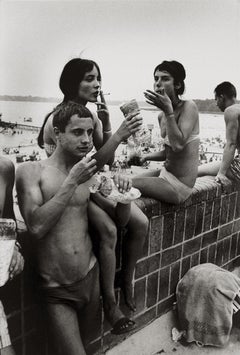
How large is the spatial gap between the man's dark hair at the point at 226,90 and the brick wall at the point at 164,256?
525 mm

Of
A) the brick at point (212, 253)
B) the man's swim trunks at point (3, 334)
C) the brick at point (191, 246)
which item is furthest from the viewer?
the brick at point (212, 253)

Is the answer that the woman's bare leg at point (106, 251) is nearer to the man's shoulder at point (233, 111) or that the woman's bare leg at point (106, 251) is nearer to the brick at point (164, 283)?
the brick at point (164, 283)

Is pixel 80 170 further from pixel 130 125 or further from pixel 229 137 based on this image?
pixel 229 137

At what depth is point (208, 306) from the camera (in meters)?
1.99

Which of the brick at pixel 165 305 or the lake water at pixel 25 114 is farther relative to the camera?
the brick at pixel 165 305

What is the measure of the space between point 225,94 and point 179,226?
2.88ft

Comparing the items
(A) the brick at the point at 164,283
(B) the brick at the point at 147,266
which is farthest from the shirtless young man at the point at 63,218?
(A) the brick at the point at 164,283

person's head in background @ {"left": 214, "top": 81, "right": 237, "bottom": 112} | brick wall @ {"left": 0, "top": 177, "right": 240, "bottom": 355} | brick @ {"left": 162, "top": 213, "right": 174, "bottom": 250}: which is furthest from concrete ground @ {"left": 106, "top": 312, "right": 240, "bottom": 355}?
person's head in background @ {"left": 214, "top": 81, "right": 237, "bottom": 112}

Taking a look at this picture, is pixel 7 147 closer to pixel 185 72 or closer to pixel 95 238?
pixel 95 238

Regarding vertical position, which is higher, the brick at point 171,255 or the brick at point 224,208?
the brick at point 224,208

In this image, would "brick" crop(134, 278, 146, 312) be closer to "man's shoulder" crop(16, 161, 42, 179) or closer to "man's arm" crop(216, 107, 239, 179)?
"man's shoulder" crop(16, 161, 42, 179)

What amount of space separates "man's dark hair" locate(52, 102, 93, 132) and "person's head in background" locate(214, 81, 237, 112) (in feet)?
3.78

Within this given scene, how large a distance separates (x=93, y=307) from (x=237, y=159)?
1.50 metres

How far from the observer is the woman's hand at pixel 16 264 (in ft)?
4.08
